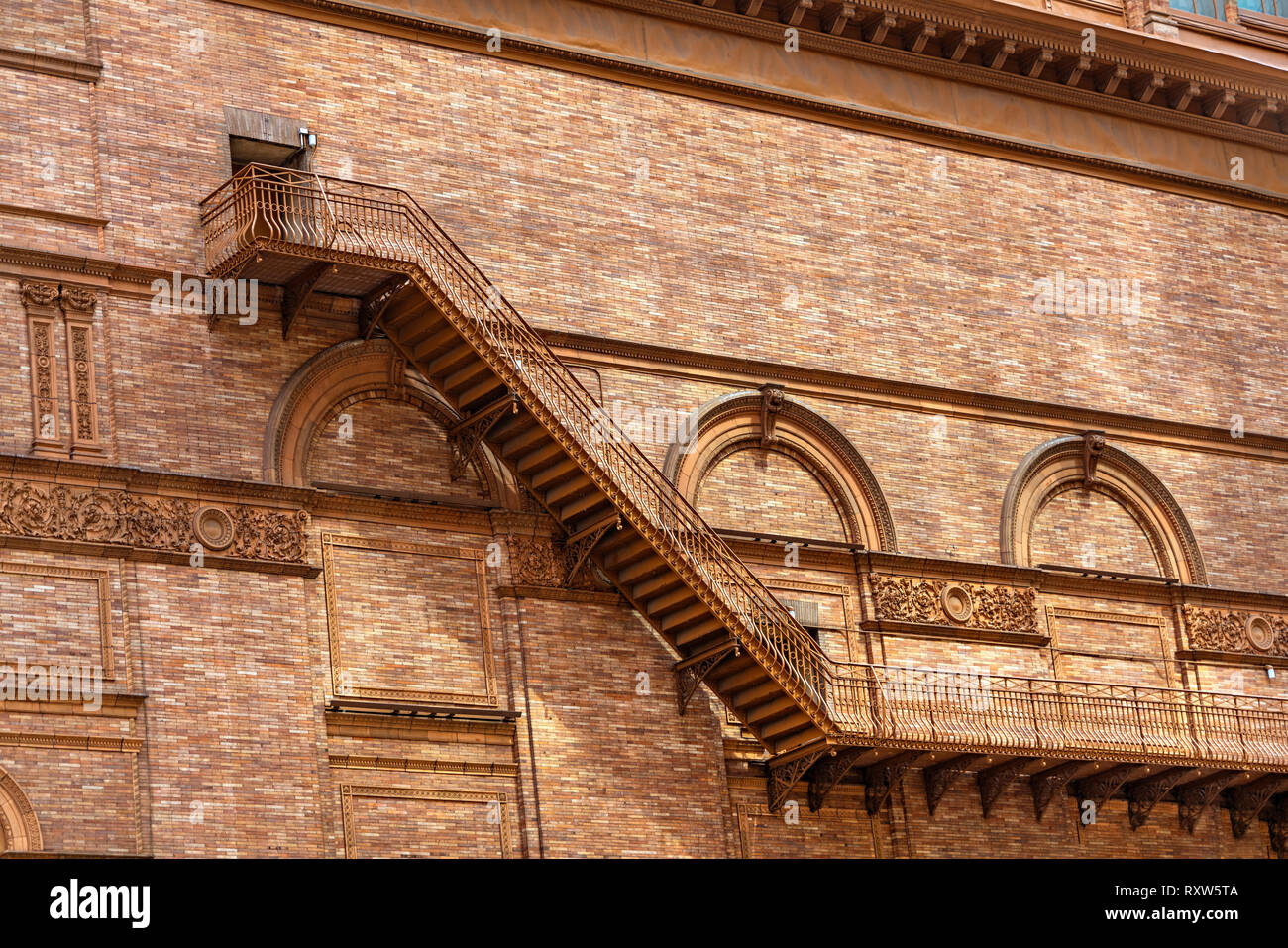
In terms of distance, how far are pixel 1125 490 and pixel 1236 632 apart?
2.92m

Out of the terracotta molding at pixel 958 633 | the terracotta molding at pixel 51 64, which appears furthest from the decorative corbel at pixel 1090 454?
the terracotta molding at pixel 51 64

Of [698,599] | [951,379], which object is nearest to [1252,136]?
[951,379]

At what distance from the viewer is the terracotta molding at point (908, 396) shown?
31.1m

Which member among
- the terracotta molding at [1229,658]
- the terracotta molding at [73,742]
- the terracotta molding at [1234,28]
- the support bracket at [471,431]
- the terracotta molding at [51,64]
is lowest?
the terracotta molding at [73,742]

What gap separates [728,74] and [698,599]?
30.6ft

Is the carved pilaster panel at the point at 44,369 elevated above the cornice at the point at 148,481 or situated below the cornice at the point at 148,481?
above

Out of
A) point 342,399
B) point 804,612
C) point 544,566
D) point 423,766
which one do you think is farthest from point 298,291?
point 804,612

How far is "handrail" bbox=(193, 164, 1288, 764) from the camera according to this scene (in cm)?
2770

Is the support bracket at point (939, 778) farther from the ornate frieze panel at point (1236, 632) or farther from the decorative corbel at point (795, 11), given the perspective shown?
the decorative corbel at point (795, 11)

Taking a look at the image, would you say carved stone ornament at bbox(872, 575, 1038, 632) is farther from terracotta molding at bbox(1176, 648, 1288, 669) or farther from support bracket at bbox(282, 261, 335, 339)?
support bracket at bbox(282, 261, 335, 339)

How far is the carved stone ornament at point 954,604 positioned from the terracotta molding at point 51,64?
13061mm

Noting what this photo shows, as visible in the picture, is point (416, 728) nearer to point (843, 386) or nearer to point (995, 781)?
point (995, 781)

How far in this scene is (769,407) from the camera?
32000 millimetres
